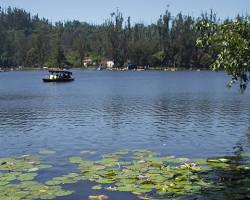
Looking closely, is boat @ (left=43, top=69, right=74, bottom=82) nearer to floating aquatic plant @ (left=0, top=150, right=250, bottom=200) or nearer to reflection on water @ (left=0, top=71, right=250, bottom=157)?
reflection on water @ (left=0, top=71, right=250, bottom=157)

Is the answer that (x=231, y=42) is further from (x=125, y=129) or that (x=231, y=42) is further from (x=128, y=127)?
(x=128, y=127)

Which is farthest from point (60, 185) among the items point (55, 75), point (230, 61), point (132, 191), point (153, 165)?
point (55, 75)

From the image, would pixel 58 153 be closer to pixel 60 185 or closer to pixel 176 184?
pixel 60 185

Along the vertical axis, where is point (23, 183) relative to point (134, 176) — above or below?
below

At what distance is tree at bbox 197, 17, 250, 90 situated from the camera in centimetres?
2378

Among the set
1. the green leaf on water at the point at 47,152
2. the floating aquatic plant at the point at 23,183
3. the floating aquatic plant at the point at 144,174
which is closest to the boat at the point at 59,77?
the green leaf on water at the point at 47,152

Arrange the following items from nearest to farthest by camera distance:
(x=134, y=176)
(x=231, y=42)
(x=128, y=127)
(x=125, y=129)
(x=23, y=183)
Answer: (x=231, y=42) < (x=23, y=183) < (x=134, y=176) < (x=125, y=129) < (x=128, y=127)

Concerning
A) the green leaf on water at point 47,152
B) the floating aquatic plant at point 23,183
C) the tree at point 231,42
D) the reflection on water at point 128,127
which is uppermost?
the tree at point 231,42

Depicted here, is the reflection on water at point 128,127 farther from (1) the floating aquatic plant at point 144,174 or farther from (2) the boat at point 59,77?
(2) the boat at point 59,77

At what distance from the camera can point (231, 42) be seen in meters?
23.8

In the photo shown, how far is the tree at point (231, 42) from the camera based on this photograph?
23781 mm

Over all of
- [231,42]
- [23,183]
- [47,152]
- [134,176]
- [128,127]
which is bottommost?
[128,127]

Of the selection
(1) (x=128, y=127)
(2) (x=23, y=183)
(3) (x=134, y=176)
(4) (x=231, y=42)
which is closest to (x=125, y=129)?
(1) (x=128, y=127)

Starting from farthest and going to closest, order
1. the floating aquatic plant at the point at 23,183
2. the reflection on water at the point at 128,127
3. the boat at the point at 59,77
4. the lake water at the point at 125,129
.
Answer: the boat at the point at 59,77
the reflection on water at the point at 128,127
the lake water at the point at 125,129
the floating aquatic plant at the point at 23,183
